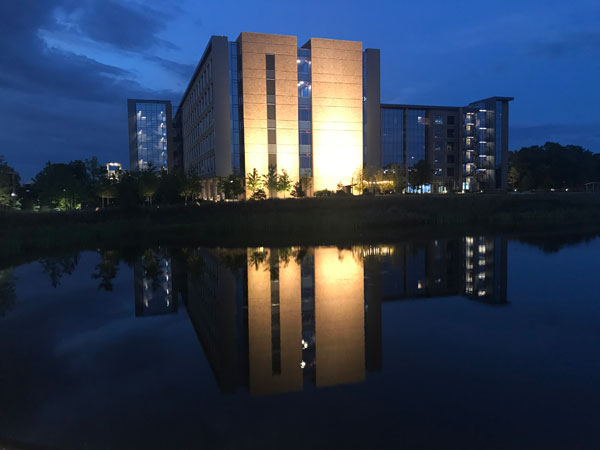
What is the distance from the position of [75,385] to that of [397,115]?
8052 centimetres

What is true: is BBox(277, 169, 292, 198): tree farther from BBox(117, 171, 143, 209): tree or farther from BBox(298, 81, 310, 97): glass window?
BBox(117, 171, 143, 209): tree

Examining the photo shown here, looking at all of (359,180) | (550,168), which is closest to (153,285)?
(359,180)

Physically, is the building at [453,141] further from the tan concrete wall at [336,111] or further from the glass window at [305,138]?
the glass window at [305,138]

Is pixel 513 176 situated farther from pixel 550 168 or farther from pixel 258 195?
pixel 258 195

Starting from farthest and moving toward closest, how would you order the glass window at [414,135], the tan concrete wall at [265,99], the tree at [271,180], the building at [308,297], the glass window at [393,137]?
1. the glass window at [414,135]
2. the glass window at [393,137]
3. the tan concrete wall at [265,99]
4. the tree at [271,180]
5. the building at [308,297]

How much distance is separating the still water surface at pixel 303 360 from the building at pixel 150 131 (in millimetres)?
81521

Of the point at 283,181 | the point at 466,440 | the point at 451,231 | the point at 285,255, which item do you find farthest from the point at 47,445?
the point at 283,181

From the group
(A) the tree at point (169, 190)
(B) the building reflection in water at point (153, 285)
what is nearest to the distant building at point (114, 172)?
(A) the tree at point (169, 190)

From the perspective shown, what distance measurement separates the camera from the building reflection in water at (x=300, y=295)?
334 inches

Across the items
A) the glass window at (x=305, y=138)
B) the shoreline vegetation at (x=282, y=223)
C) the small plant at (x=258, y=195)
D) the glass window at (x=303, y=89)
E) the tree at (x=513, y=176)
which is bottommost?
the shoreline vegetation at (x=282, y=223)

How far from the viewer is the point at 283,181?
52.7 metres

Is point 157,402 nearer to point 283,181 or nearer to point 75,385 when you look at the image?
point 75,385

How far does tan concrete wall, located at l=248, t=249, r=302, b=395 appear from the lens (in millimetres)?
7730

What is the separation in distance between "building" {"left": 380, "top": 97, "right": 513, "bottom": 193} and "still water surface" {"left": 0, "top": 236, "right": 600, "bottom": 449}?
217ft
